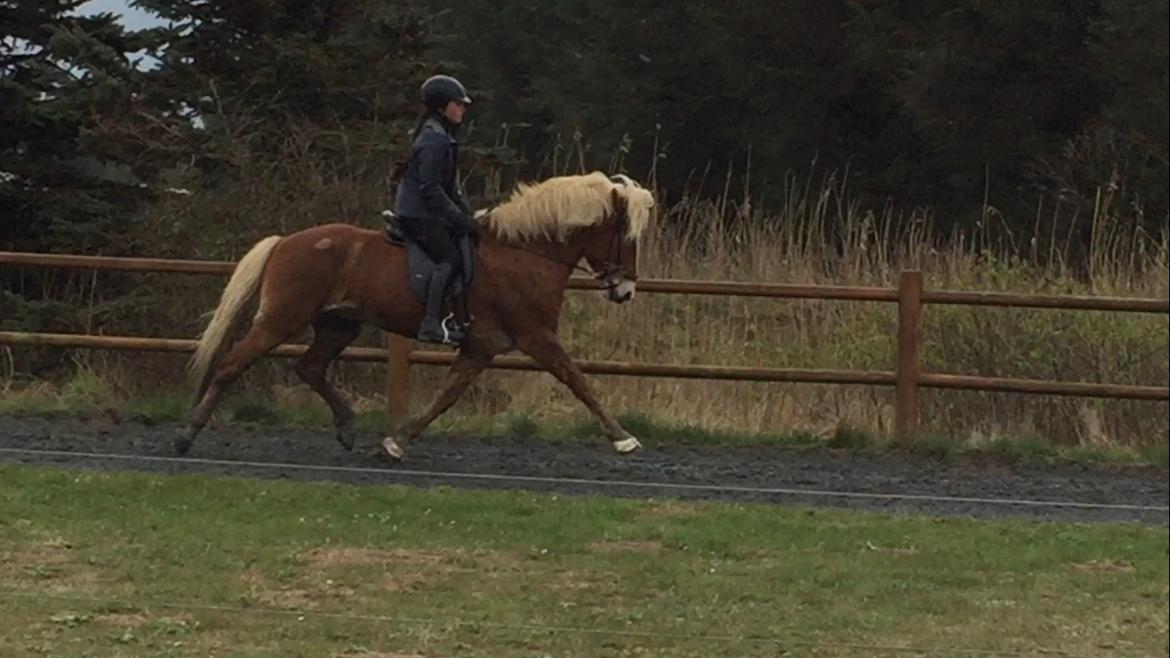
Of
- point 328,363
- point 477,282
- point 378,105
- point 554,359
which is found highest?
point 378,105

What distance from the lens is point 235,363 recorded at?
10.2 metres

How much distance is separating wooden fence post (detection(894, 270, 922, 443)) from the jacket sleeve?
125 inches

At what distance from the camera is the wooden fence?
10.8m

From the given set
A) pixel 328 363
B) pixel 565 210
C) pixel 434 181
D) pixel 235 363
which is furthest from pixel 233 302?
pixel 565 210

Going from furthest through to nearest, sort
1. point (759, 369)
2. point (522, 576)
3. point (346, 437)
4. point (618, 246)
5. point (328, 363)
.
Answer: point (759, 369), point (328, 363), point (346, 437), point (618, 246), point (522, 576)

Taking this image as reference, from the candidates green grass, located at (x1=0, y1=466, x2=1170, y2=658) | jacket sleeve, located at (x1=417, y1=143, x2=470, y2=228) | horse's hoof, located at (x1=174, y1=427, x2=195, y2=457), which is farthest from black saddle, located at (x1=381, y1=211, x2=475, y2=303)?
horse's hoof, located at (x1=174, y1=427, x2=195, y2=457)

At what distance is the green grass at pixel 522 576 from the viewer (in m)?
5.98

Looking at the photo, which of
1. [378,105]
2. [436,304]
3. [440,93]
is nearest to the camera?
[440,93]

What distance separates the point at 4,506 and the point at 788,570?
3.83 metres

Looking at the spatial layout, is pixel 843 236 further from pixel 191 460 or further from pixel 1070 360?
pixel 191 460

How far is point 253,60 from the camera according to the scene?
1716cm

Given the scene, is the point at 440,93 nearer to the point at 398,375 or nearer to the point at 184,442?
the point at 184,442

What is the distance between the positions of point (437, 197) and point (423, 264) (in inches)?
19.2

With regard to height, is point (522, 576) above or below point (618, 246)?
below
